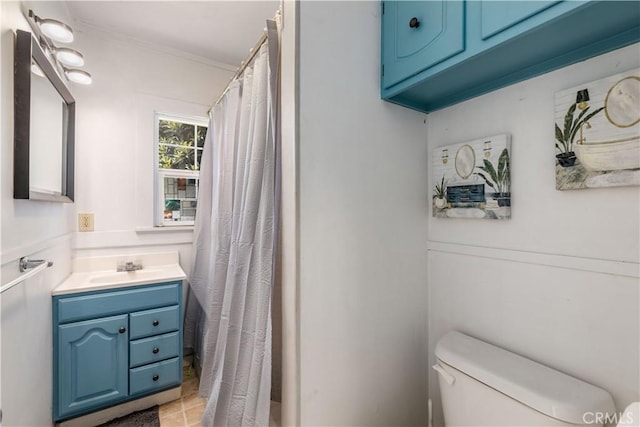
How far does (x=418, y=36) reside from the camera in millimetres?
957

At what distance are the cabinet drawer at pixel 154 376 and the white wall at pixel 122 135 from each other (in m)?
0.75

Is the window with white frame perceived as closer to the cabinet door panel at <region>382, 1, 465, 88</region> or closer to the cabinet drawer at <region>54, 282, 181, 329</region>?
the cabinet drawer at <region>54, 282, 181, 329</region>

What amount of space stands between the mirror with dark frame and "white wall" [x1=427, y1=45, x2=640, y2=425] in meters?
1.64

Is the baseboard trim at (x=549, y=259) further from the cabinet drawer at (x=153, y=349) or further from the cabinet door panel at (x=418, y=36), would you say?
the cabinet drawer at (x=153, y=349)

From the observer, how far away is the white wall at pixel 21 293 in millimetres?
917

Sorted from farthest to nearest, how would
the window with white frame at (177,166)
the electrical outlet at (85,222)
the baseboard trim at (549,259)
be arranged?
the window with white frame at (177,166)
the electrical outlet at (85,222)
the baseboard trim at (549,259)

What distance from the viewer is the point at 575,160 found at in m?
0.86

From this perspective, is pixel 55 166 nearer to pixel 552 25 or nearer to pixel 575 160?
pixel 552 25

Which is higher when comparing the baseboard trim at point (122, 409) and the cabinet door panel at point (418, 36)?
the cabinet door panel at point (418, 36)

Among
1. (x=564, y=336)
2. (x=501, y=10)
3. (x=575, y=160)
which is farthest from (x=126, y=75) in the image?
(x=564, y=336)

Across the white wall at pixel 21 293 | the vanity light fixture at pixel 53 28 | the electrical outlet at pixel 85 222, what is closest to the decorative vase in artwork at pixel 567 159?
the white wall at pixel 21 293

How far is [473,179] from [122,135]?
229 cm

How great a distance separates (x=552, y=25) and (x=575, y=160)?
40cm

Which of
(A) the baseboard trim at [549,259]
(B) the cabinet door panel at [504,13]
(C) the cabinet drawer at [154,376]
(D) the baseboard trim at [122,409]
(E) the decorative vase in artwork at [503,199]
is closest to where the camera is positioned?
(B) the cabinet door panel at [504,13]
